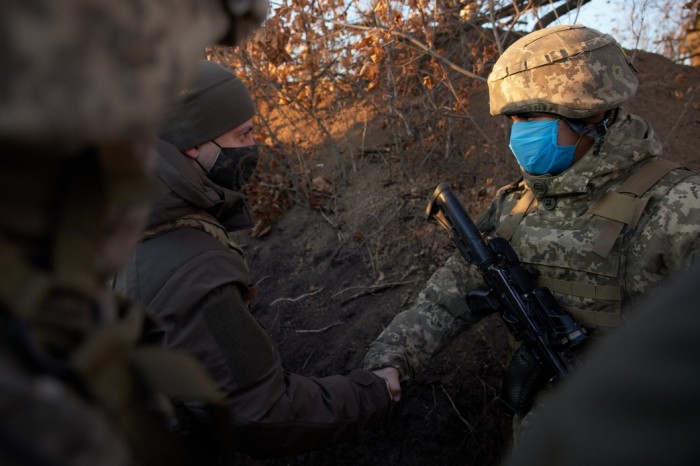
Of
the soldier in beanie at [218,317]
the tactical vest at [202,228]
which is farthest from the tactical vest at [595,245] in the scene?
the tactical vest at [202,228]

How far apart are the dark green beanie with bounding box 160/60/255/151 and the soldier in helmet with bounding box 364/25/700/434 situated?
4.30 ft

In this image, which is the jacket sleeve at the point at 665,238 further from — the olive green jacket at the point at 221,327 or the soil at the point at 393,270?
the soil at the point at 393,270

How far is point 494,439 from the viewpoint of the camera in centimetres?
330

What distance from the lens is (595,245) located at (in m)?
2.30

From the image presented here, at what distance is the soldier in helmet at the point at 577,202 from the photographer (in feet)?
7.23

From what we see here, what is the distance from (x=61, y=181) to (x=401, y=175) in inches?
186

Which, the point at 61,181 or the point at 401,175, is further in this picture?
the point at 401,175

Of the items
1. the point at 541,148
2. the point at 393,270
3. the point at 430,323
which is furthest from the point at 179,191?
the point at 393,270

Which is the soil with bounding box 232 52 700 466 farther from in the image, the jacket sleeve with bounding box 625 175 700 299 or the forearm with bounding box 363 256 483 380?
the jacket sleeve with bounding box 625 175 700 299

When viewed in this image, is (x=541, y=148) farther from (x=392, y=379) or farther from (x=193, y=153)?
(x=193, y=153)

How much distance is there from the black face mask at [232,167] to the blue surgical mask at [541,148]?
1322 millimetres

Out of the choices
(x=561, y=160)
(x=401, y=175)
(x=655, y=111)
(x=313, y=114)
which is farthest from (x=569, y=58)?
(x=655, y=111)

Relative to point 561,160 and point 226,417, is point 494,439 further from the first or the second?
point 226,417

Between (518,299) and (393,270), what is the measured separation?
1999mm
